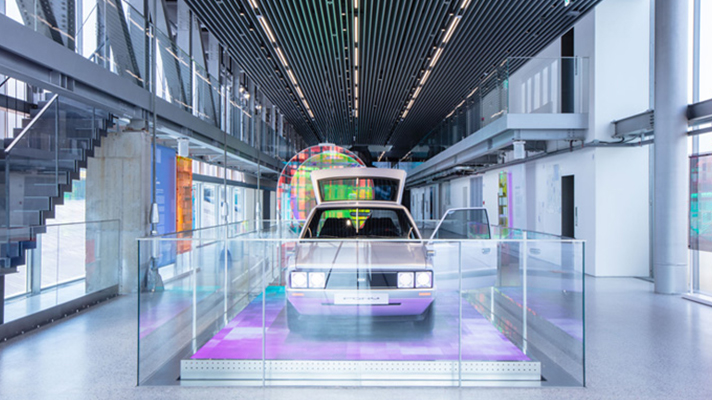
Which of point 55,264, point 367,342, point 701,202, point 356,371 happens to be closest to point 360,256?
point 367,342

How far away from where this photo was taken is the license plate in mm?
4699

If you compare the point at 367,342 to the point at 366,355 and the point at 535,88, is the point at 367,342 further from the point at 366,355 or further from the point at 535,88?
the point at 535,88

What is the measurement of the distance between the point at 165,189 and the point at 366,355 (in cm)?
739

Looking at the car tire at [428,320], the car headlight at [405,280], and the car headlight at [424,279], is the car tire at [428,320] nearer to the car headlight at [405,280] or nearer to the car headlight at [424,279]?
the car headlight at [424,279]

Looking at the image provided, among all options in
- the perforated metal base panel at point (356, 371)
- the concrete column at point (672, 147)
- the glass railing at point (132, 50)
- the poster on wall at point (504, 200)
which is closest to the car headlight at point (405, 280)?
the perforated metal base panel at point (356, 371)

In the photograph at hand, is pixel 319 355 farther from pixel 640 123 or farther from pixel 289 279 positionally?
pixel 640 123

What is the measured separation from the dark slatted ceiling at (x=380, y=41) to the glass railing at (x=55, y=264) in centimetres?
572

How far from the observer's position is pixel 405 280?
15.6 feet

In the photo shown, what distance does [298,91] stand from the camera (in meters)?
19.0

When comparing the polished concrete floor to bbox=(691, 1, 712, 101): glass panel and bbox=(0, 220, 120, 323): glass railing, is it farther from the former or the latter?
bbox=(691, 1, 712, 101): glass panel

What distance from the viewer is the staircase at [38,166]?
6.51 metres

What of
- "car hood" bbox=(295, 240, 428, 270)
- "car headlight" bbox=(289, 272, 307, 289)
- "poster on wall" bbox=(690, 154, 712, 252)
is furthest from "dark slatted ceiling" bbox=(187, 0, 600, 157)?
"car headlight" bbox=(289, 272, 307, 289)

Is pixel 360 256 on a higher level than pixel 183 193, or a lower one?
lower

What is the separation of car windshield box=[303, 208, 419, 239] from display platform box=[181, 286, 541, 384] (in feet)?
5.48
